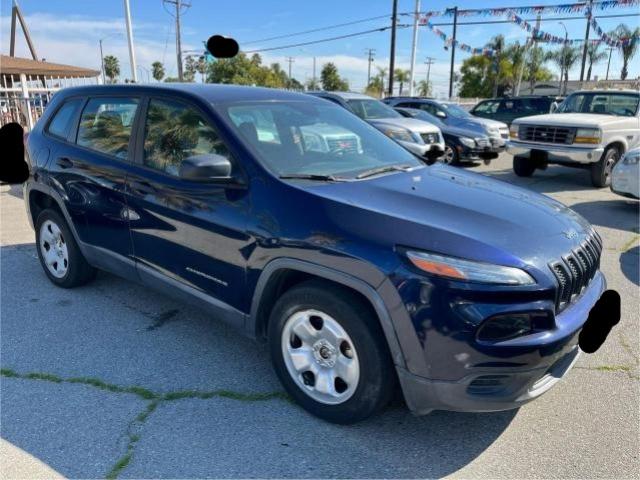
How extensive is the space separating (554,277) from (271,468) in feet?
5.19

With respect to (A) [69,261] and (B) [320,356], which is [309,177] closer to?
(B) [320,356]

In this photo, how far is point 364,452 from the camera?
2465 mm

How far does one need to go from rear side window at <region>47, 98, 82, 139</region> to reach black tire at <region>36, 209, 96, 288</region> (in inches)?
26.8

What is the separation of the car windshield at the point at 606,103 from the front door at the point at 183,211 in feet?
31.0

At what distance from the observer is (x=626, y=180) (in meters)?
7.18

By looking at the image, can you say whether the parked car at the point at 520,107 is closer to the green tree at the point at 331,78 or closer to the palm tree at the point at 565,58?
the palm tree at the point at 565,58

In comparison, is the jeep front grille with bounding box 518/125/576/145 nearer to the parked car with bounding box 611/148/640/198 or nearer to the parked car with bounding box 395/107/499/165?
Answer: the parked car with bounding box 395/107/499/165

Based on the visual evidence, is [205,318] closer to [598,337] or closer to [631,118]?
Result: [598,337]

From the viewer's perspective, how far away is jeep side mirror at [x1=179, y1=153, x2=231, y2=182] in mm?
2693

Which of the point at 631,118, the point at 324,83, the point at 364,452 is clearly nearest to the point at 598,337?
the point at 364,452

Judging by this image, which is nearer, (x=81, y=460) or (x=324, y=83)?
(x=81, y=460)

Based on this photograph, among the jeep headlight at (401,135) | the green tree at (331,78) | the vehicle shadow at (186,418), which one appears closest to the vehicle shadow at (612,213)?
the jeep headlight at (401,135)

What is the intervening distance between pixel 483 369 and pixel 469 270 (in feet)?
1.43

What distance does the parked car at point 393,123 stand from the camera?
999cm
